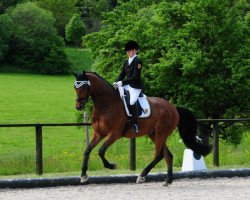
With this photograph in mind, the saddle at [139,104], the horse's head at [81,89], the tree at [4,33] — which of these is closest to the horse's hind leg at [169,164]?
the saddle at [139,104]

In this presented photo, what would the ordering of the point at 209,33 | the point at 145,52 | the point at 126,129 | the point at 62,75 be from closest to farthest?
the point at 126,129 → the point at 209,33 → the point at 145,52 → the point at 62,75

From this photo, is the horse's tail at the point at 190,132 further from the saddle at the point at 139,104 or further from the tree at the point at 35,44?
the tree at the point at 35,44

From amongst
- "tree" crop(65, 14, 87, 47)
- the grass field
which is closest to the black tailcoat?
the grass field

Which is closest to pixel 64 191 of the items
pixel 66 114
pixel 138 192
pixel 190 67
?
pixel 138 192

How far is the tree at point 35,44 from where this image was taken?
101375 mm

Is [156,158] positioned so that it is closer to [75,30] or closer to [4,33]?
[4,33]

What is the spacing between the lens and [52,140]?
3903 cm

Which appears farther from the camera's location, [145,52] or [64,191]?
[145,52]

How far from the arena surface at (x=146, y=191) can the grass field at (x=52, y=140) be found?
2.70 m

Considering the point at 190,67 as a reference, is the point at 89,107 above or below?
below

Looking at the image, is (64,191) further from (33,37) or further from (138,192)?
(33,37)

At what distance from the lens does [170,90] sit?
23.2 metres

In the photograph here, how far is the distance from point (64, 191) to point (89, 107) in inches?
600

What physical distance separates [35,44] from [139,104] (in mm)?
99723
